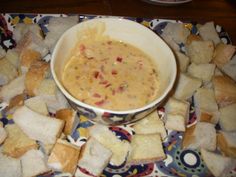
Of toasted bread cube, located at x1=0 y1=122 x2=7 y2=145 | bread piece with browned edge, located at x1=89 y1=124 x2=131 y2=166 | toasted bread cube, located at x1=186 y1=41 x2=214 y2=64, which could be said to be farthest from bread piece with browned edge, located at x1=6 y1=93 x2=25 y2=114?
toasted bread cube, located at x1=186 y1=41 x2=214 y2=64

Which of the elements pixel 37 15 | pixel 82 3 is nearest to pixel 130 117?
pixel 37 15

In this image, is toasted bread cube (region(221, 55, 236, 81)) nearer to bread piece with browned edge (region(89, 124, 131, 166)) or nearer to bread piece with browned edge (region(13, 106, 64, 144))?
bread piece with browned edge (region(89, 124, 131, 166))

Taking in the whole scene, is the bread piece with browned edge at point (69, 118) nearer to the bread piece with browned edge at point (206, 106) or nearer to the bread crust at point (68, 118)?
the bread crust at point (68, 118)

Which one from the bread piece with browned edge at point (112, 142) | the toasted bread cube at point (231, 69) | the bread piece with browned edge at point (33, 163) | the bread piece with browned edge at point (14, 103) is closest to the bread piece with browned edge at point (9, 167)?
the bread piece with browned edge at point (33, 163)

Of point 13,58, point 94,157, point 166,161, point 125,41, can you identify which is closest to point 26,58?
point 13,58

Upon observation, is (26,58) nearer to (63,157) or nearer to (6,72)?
(6,72)

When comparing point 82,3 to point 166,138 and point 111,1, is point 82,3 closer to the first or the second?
point 111,1
